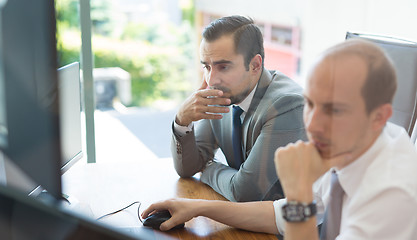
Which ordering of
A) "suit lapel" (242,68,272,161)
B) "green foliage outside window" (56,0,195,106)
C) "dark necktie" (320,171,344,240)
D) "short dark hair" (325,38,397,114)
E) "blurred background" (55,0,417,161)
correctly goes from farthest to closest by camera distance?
"green foliage outside window" (56,0,195,106)
"blurred background" (55,0,417,161)
"suit lapel" (242,68,272,161)
"dark necktie" (320,171,344,240)
"short dark hair" (325,38,397,114)

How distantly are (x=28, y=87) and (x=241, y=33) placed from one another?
81 cm

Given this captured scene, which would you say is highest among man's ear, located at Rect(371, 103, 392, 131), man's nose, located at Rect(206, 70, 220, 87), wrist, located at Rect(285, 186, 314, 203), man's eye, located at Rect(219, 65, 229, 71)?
man's ear, located at Rect(371, 103, 392, 131)

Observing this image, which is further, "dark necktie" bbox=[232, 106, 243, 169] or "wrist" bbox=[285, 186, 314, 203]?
"dark necktie" bbox=[232, 106, 243, 169]

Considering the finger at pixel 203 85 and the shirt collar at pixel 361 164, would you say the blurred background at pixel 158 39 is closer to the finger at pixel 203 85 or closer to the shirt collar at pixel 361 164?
the finger at pixel 203 85

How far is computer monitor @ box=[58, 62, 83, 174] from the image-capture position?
4.28ft

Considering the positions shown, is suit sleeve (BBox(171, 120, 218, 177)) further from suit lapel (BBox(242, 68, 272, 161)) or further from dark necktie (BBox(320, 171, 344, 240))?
dark necktie (BBox(320, 171, 344, 240))

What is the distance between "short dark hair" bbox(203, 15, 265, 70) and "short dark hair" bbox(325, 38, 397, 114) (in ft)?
2.32

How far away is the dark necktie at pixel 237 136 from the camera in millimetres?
1536

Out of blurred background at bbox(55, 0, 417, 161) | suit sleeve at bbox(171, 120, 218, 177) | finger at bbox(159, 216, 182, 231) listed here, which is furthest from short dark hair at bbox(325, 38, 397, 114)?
blurred background at bbox(55, 0, 417, 161)

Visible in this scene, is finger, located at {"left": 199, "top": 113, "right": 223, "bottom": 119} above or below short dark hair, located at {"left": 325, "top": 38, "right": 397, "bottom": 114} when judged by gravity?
below

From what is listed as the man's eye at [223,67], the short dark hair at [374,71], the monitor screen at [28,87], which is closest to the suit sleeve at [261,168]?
the man's eye at [223,67]

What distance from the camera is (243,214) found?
4.07ft

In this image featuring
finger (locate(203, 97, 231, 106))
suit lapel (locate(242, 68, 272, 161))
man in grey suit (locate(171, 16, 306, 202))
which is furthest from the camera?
finger (locate(203, 97, 231, 106))

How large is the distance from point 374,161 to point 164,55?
83.8 inches
